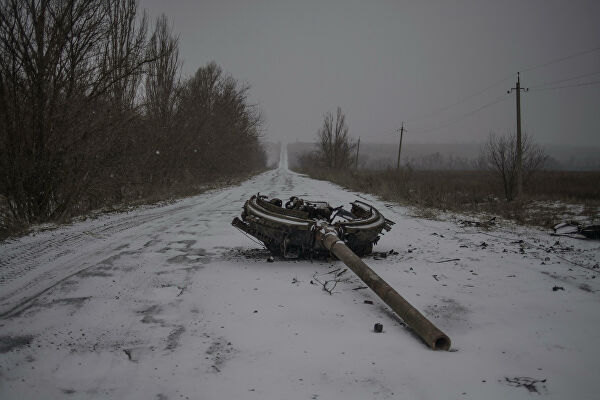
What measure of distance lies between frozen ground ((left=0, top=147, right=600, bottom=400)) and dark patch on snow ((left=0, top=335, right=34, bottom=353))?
1 cm

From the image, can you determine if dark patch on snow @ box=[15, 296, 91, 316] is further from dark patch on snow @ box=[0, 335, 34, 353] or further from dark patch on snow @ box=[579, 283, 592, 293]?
dark patch on snow @ box=[579, 283, 592, 293]

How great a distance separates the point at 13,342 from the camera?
240 cm

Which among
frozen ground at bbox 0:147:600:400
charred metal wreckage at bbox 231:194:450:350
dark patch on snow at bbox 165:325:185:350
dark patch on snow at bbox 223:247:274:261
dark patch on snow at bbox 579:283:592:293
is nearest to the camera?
frozen ground at bbox 0:147:600:400

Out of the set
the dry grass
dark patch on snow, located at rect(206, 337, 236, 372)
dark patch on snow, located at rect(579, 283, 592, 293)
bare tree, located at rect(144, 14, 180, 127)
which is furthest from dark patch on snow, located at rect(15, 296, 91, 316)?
bare tree, located at rect(144, 14, 180, 127)

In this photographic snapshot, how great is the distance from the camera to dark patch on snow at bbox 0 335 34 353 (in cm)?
233

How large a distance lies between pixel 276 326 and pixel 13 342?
1796 millimetres

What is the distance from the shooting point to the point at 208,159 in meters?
22.6

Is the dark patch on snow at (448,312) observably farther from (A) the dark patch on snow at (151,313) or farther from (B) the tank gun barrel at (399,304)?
(A) the dark patch on snow at (151,313)

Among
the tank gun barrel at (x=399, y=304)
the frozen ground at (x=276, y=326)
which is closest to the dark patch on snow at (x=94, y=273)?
the frozen ground at (x=276, y=326)

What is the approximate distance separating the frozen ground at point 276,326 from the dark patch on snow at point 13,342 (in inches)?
0.5

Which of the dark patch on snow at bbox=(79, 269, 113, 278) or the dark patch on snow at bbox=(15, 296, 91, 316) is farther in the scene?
the dark patch on snow at bbox=(79, 269, 113, 278)

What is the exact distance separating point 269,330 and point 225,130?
23.6 meters

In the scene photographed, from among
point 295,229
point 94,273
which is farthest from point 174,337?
point 295,229

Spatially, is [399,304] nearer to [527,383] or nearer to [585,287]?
[527,383]
